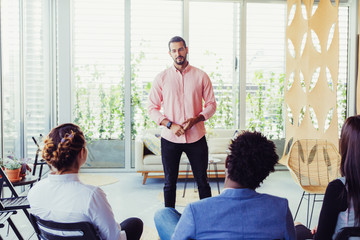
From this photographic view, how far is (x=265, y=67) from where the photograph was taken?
6.35m

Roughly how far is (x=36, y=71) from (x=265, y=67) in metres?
3.90

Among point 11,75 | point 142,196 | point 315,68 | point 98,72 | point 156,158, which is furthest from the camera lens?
point 98,72

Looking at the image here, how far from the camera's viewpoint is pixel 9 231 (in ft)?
10.3

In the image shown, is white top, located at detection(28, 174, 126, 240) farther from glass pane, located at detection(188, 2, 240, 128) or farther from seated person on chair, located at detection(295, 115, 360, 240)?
glass pane, located at detection(188, 2, 240, 128)

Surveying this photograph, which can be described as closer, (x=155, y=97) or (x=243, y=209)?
(x=243, y=209)

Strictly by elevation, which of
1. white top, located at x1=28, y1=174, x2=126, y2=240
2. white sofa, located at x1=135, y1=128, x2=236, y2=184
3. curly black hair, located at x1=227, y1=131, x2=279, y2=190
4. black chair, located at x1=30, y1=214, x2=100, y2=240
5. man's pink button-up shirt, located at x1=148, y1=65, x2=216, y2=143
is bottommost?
white sofa, located at x1=135, y1=128, x2=236, y2=184

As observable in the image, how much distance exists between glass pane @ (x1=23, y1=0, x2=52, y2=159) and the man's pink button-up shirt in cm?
233

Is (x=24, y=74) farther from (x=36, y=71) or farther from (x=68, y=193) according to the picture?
(x=68, y=193)

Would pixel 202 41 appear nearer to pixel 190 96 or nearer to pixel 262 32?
pixel 262 32

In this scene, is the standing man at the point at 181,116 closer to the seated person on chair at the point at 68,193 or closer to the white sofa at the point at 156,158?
the seated person on chair at the point at 68,193

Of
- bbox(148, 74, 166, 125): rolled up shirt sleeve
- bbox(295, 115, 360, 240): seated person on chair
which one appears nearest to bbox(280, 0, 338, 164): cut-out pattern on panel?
bbox(148, 74, 166, 125): rolled up shirt sleeve

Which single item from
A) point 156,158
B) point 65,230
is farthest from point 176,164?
point 156,158

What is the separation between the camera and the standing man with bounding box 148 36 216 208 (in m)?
3.04

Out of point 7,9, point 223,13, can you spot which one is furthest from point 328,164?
point 7,9
